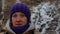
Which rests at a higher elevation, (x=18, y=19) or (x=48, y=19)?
(x=18, y=19)

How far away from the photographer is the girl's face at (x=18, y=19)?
2.39m

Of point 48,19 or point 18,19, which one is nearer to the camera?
point 18,19

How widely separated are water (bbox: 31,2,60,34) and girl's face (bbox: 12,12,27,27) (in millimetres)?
2035

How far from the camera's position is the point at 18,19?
7.84ft

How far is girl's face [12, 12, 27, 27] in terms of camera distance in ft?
7.84

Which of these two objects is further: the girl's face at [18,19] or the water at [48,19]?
the water at [48,19]

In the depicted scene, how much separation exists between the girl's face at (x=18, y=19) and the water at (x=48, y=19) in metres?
2.03

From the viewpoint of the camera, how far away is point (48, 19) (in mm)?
4562

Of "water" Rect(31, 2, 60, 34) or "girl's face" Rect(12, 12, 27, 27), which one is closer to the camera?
"girl's face" Rect(12, 12, 27, 27)

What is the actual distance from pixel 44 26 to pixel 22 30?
2.15 metres

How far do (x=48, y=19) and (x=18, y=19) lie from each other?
222 cm

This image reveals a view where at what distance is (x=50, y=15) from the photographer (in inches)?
184

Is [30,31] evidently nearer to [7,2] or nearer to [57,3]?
[57,3]

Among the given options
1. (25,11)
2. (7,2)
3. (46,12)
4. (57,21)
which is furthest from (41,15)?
(25,11)
